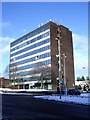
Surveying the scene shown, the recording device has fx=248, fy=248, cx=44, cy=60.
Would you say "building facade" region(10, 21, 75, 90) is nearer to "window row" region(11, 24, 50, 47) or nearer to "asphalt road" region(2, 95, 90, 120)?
"window row" region(11, 24, 50, 47)

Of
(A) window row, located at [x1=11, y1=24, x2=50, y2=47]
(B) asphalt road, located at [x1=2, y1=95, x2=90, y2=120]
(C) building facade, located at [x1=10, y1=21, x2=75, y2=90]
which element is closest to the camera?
(B) asphalt road, located at [x1=2, y1=95, x2=90, y2=120]

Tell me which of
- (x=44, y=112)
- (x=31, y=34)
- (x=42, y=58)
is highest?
(x=31, y=34)

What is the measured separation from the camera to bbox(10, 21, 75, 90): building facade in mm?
101875

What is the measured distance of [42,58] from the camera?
354 feet

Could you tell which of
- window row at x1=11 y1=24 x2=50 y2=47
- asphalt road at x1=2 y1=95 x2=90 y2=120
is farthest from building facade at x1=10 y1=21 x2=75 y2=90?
asphalt road at x1=2 y1=95 x2=90 y2=120

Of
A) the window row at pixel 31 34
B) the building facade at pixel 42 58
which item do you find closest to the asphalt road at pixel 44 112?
the building facade at pixel 42 58

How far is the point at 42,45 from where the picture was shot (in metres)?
108

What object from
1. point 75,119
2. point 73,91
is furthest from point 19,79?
point 75,119

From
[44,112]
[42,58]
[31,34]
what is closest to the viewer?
[44,112]

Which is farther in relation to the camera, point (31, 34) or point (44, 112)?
point (31, 34)

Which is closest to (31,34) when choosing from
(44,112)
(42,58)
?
(42,58)

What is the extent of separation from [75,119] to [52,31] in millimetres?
95242

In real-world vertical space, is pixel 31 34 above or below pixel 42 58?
above

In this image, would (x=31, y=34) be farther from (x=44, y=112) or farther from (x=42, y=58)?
(x=44, y=112)
